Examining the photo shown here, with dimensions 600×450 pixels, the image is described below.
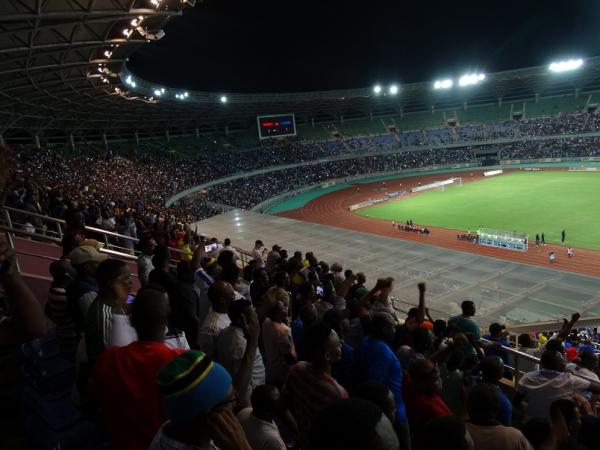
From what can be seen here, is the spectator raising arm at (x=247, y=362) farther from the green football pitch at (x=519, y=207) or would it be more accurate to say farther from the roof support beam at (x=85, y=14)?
the green football pitch at (x=519, y=207)

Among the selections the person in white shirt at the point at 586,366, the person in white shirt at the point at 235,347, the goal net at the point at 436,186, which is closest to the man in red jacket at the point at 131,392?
the person in white shirt at the point at 235,347

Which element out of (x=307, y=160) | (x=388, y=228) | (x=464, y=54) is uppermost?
(x=464, y=54)

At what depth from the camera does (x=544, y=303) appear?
1473 cm

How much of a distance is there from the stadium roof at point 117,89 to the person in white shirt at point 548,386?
1496 centimetres

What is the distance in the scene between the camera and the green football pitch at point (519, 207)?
102 feet

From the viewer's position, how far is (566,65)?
57.4m

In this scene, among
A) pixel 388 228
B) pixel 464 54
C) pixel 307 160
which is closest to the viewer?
pixel 388 228

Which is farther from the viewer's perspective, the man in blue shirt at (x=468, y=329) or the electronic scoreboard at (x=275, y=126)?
the electronic scoreboard at (x=275, y=126)

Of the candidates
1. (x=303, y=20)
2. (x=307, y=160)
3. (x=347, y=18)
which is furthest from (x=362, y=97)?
(x=303, y=20)

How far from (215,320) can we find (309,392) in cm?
149

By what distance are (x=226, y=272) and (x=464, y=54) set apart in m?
63.1

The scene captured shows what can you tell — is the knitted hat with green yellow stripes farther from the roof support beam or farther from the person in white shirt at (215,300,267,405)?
the roof support beam

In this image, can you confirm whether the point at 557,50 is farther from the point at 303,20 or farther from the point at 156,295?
the point at 156,295

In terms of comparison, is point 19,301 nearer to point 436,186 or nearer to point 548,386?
point 548,386
